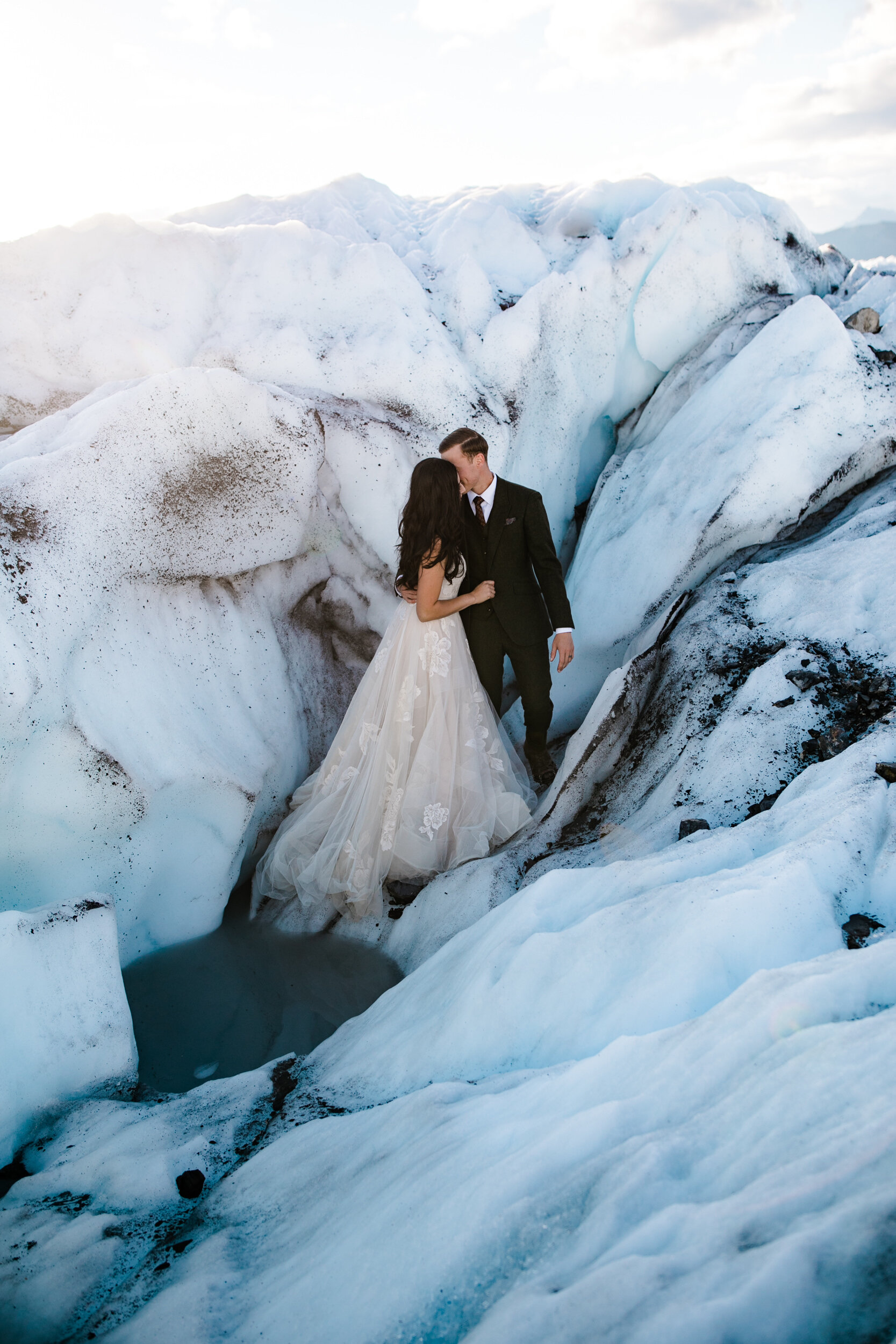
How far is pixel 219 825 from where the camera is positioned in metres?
3.43

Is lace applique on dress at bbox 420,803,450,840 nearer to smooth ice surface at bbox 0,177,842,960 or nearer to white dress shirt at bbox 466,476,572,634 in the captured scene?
smooth ice surface at bbox 0,177,842,960

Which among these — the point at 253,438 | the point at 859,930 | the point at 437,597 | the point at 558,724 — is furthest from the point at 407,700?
the point at 859,930

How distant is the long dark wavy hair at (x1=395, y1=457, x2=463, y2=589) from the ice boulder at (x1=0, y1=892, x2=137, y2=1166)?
175cm

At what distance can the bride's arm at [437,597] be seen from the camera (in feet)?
10.8

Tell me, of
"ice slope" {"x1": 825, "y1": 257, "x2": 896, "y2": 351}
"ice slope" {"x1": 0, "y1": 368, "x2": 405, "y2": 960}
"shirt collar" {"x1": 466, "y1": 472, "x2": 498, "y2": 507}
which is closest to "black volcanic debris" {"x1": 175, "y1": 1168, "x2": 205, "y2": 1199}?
"ice slope" {"x1": 0, "y1": 368, "x2": 405, "y2": 960}

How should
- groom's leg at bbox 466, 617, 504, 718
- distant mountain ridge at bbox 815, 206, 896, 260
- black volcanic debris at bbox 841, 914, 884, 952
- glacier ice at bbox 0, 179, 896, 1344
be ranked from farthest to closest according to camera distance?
1. distant mountain ridge at bbox 815, 206, 896, 260
2. groom's leg at bbox 466, 617, 504, 718
3. black volcanic debris at bbox 841, 914, 884, 952
4. glacier ice at bbox 0, 179, 896, 1344

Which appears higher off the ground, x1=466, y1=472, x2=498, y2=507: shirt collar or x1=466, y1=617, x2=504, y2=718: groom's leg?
x1=466, y1=472, x2=498, y2=507: shirt collar

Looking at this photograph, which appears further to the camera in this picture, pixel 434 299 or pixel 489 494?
pixel 434 299

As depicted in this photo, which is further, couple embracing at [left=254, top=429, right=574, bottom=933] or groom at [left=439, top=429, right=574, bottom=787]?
groom at [left=439, top=429, right=574, bottom=787]

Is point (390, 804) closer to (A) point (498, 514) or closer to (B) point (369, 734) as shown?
(B) point (369, 734)

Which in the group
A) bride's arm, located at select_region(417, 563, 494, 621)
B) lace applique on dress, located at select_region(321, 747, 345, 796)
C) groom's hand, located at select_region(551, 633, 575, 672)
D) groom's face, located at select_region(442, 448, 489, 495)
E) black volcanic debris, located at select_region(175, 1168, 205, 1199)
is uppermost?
groom's face, located at select_region(442, 448, 489, 495)

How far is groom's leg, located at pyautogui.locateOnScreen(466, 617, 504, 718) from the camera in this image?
12.4 feet

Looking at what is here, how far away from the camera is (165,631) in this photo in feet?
11.6

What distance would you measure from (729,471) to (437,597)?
180 cm
